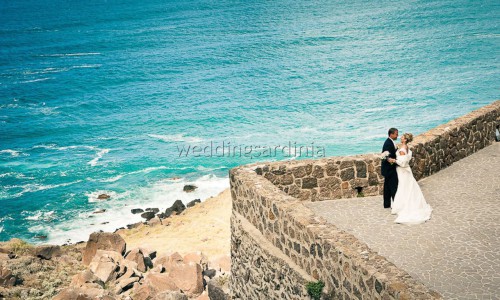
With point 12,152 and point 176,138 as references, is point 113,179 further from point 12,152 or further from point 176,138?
point 12,152

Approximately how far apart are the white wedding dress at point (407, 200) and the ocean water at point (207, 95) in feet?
87.2

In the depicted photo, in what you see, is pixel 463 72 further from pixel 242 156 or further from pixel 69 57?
pixel 69 57

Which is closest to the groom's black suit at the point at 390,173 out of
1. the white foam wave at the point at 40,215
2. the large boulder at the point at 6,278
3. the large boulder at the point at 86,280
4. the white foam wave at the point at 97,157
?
the large boulder at the point at 86,280

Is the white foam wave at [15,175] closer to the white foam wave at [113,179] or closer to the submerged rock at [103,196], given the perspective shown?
the white foam wave at [113,179]

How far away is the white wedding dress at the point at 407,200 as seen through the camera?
13000 mm

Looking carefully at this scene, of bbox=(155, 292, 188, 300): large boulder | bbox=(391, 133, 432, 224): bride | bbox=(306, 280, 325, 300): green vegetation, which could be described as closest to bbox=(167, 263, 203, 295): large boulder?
bbox=(155, 292, 188, 300): large boulder

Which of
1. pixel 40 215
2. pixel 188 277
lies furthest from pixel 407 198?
pixel 40 215

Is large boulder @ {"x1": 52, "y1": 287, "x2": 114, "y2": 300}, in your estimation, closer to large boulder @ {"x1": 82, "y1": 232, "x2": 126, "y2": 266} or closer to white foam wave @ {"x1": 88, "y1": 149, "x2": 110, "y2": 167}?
large boulder @ {"x1": 82, "y1": 232, "x2": 126, "y2": 266}

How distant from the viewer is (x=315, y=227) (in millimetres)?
10898

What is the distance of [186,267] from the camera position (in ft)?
69.6

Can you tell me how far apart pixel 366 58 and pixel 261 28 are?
26.5 meters

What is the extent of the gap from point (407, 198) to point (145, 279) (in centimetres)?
1057

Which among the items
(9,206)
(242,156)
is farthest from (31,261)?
(242,156)

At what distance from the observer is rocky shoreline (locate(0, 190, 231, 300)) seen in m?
20.0
